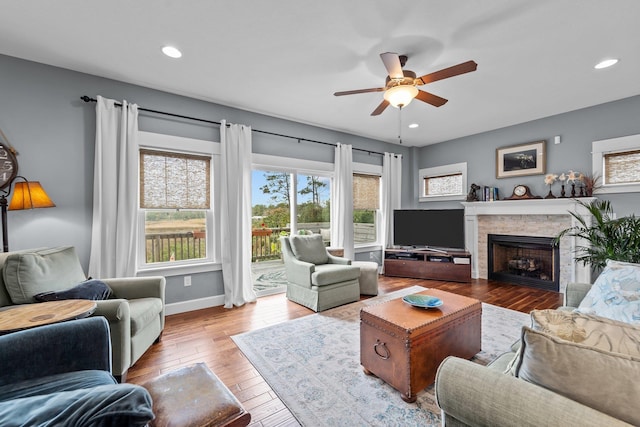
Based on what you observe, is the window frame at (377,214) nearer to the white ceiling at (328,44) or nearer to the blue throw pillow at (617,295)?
the white ceiling at (328,44)

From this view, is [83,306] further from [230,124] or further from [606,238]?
[606,238]

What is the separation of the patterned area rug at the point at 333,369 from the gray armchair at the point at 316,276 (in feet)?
0.76

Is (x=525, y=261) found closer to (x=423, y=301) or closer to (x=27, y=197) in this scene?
(x=423, y=301)

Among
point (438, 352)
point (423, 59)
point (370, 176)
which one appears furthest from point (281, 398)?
point (370, 176)

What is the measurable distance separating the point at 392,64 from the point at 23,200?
3324mm

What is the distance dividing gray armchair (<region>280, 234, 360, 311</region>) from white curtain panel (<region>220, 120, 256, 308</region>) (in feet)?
1.88

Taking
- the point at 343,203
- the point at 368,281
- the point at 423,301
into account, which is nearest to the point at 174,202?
the point at 343,203

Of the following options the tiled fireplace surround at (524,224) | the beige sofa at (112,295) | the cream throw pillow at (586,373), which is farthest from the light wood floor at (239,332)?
the cream throw pillow at (586,373)

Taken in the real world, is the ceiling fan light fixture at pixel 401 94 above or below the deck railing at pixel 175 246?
above

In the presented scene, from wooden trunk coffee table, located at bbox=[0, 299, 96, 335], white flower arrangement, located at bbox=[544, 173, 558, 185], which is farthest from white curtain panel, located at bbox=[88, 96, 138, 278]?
white flower arrangement, located at bbox=[544, 173, 558, 185]

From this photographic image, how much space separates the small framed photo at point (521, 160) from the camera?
4.39 meters

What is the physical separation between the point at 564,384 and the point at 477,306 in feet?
5.08

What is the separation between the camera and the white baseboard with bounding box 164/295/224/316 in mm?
3355

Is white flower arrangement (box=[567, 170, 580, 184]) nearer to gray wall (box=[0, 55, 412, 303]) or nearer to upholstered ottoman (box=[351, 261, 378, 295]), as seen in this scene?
upholstered ottoman (box=[351, 261, 378, 295])
